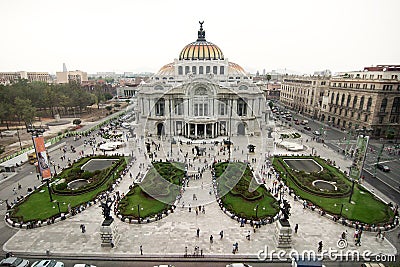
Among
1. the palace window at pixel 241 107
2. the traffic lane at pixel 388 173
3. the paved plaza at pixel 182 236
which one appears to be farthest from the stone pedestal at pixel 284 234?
the palace window at pixel 241 107

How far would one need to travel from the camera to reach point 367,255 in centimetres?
2111

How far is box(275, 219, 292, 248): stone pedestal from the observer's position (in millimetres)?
21422

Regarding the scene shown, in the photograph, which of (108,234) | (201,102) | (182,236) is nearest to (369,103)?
(201,102)

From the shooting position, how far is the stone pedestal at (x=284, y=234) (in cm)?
2142

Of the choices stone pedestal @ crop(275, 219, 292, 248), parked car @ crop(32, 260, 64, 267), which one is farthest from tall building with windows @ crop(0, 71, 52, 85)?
stone pedestal @ crop(275, 219, 292, 248)

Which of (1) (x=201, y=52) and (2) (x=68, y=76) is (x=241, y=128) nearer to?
(1) (x=201, y=52)

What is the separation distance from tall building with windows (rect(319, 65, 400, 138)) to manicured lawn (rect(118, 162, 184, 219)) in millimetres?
38980

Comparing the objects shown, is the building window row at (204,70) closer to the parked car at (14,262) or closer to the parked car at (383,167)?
the parked car at (383,167)

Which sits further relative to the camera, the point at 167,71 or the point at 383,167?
the point at 167,71

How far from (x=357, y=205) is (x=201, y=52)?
4549 centimetres

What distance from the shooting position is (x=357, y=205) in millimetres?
27891

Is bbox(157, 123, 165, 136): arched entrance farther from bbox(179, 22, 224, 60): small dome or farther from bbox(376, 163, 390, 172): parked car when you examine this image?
bbox(376, 163, 390, 172): parked car

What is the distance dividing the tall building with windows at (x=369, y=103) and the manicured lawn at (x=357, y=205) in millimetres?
24668

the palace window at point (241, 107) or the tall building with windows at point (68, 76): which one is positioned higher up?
the tall building with windows at point (68, 76)
